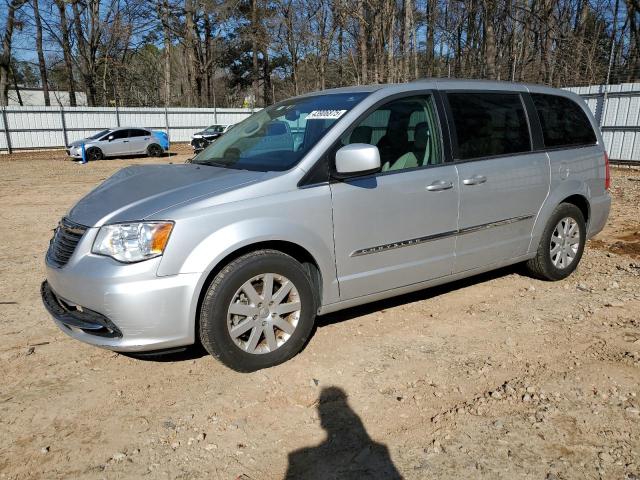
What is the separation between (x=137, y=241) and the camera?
299 centimetres

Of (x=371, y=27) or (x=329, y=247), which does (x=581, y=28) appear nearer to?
(x=371, y=27)

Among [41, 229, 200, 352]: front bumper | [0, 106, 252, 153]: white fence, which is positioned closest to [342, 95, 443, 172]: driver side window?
[41, 229, 200, 352]: front bumper

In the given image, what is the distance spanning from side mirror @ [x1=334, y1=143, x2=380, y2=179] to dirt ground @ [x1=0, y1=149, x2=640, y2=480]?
1310mm

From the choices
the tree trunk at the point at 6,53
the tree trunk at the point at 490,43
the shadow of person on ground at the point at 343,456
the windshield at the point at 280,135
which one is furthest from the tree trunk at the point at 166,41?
the shadow of person on ground at the point at 343,456

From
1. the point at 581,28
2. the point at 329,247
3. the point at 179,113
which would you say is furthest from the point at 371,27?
the point at 329,247

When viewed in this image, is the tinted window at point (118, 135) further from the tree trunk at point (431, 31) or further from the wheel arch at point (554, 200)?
the wheel arch at point (554, 200)

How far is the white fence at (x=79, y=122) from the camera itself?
24.7 m

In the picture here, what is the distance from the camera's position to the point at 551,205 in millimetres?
4754

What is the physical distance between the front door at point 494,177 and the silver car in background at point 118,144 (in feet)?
64.7

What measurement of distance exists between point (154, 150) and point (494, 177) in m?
21.4

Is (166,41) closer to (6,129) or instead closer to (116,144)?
(6,129)

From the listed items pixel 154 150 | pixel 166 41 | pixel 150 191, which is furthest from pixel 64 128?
pixel 150 191

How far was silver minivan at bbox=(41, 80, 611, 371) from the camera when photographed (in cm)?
302

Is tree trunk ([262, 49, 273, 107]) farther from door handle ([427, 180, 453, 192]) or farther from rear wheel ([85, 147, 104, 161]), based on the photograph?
door handle ([427, 180, 453, 192])
